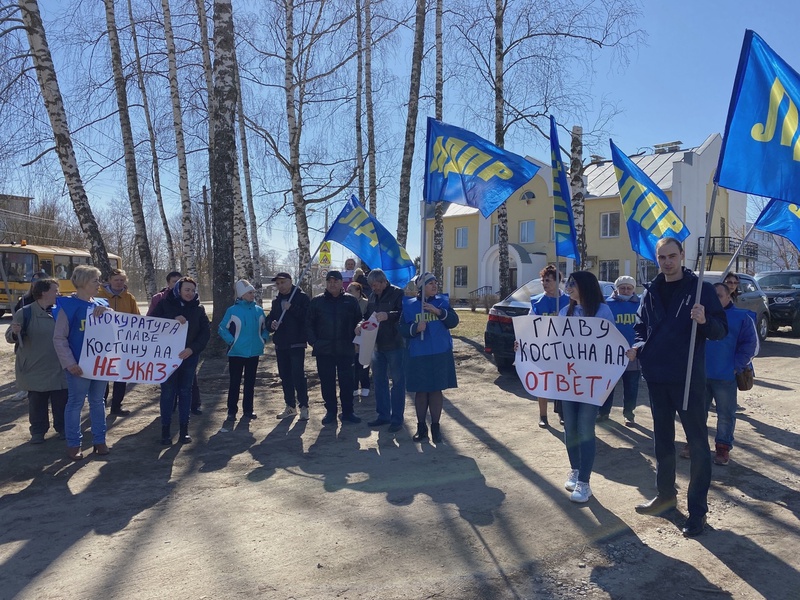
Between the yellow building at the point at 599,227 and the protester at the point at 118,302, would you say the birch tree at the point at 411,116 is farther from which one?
the yellow building at the point at 599,227

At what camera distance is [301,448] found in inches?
257

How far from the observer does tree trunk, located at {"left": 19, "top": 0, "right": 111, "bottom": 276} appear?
36.4 feet

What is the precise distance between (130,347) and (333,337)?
7.48 ft

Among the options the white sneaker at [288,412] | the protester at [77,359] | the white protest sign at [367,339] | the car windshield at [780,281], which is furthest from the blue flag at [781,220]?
the car windshield at [780,281]

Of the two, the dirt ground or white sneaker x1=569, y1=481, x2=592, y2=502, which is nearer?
the dirt ground

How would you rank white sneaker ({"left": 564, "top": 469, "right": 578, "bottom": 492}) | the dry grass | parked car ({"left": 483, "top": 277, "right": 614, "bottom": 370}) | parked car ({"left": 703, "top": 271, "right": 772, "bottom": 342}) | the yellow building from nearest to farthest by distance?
white sneaker ({"left": 564, "top": 469, "right": 578, "bottom": 492}) → parked car ({"left": 483, "top": 277, "right": 614, "bottom": 370}) → the dry grass → parked car ({"left": 703, "top": 271, "right": 772, "bottom": 342}) → the yellow building

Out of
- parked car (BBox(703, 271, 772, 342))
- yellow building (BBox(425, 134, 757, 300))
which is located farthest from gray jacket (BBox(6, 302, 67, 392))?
yellow building (BBox(425, 134, 757, 300))

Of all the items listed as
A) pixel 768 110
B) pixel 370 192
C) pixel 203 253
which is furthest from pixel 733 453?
pixel 203 253

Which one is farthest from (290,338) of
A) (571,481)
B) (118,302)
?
(571,481)

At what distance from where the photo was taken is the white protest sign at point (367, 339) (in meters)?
7.54

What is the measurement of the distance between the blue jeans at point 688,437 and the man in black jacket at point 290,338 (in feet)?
14.7

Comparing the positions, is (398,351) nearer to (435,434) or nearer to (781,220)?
(435,434)

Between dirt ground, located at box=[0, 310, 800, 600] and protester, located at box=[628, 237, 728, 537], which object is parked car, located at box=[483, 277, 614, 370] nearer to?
dirt ground, located at box=[0, 310, 800, 600]

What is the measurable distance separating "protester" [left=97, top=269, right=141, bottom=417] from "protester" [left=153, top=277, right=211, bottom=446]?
115cm
